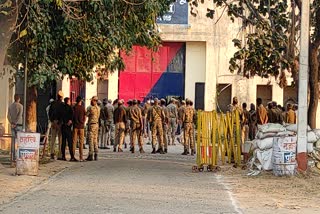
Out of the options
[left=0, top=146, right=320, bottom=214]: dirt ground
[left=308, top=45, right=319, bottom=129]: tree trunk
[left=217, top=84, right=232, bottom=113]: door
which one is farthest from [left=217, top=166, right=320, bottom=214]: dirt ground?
[left=217, top=84, right=232, bottom=113]: door

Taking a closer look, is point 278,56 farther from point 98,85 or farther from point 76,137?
point 98,85

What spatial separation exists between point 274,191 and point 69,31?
564 cm

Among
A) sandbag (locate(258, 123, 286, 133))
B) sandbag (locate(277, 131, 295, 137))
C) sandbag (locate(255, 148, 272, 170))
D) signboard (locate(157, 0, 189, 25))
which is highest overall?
signboard (locate(157, 0, 189, 25))

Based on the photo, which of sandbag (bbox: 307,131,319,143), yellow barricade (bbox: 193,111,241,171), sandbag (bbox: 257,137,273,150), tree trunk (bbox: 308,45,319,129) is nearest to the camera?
sandbag (bbox: 257,137,273,150)

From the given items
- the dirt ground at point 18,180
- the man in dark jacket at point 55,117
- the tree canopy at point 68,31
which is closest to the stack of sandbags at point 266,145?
the tree canopy at point 68,31

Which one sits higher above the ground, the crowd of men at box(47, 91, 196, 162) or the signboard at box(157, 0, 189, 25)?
the signboard at box(157, 0, 189, 25)

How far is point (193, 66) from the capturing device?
40938 millimetres

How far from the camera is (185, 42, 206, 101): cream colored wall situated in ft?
133

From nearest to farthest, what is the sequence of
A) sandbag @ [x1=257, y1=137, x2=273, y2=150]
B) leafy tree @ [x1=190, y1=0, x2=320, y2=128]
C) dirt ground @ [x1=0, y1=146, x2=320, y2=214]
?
dirt ground @ [x1=0, y1=146, x2=320, y2=214]
sandbag @ [x1=257, y1=137, x2=273, y2=150]
leafy tree @ [x1=190, y1=0, x2=320, y2=128]

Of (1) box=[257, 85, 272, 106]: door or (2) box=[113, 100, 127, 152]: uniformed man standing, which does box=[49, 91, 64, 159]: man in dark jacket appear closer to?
(2) box=[113, 100, 127, 152]: uniformed man standing

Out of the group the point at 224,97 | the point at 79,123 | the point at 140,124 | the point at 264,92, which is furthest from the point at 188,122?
the point at 264,92

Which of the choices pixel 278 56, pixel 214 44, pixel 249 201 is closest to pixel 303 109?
pixel 278 56

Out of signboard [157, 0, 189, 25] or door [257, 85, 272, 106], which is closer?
signboard [157, 0, 189, 25]

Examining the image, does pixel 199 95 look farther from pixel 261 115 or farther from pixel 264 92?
pixel 261 115
